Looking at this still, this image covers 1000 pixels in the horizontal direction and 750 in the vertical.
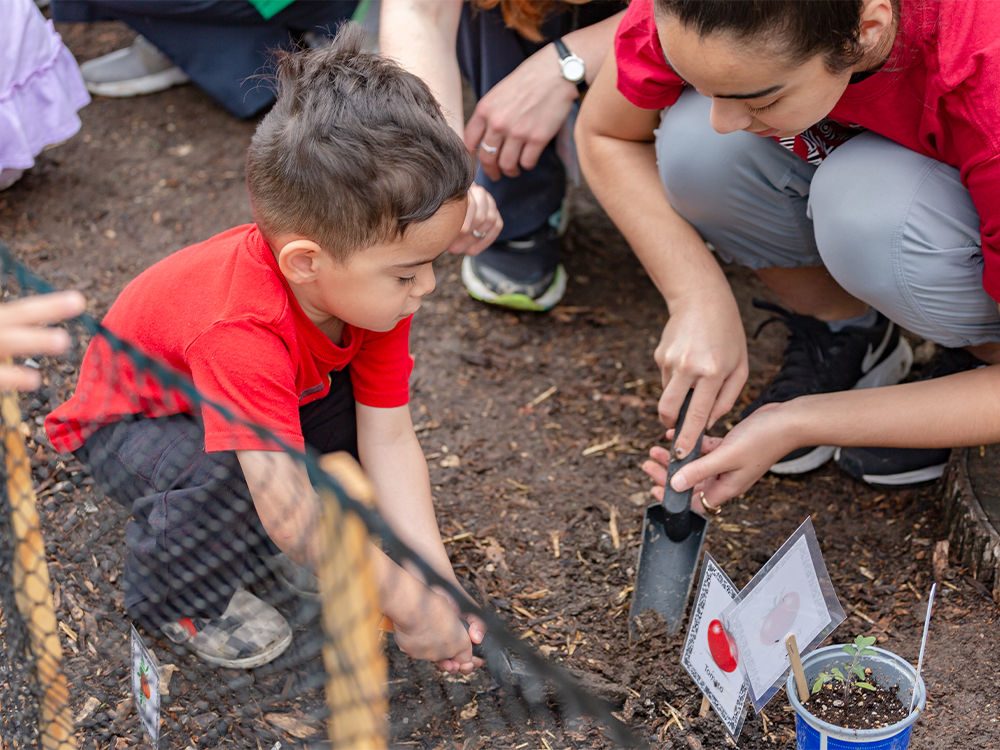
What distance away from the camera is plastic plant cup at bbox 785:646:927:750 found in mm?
1000

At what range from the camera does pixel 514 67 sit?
6.64 ft

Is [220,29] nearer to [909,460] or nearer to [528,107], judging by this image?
[528,107]

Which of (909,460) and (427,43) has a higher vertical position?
(427,43)

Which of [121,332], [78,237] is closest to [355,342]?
[121,332]

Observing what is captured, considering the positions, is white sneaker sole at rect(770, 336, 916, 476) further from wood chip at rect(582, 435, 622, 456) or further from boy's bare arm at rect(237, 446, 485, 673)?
boy's bare arm at rect(237, 446, 485, 673)

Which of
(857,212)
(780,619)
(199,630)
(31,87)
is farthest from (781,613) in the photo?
(31,87)

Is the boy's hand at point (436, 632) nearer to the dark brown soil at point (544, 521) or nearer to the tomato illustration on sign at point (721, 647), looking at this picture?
the dark brown soil at point (544, 521)

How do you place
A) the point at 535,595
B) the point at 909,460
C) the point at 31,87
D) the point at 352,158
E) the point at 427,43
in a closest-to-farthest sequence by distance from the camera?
1. the point at 352,158
2. the point at 535,595
3. the point at 909,460
4. the point at 427,43
5. the point at 31,87

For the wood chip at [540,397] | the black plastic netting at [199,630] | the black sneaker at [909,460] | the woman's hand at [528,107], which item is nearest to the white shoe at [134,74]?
the woman's hand at [528,107]

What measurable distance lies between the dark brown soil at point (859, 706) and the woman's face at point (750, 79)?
2.32 feet

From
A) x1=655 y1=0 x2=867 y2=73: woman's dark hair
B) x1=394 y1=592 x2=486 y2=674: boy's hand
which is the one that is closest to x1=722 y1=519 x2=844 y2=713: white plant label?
x1=394 y1=592 x2=486 y2=674: boy's hand

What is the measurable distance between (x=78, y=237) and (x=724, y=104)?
1831mm

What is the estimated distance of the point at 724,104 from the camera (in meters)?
1.14

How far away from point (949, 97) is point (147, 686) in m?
1.24
